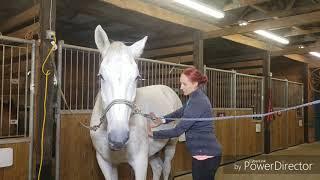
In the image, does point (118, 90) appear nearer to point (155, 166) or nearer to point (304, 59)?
point (155, 166)

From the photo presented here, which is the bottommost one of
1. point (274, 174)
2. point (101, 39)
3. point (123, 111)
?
point (274, 174)

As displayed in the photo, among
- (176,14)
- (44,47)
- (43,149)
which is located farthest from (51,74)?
(176,14)

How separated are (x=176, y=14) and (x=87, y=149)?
1.89 metres

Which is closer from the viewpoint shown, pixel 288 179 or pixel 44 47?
pixel 44 47

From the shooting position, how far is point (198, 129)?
1908mm

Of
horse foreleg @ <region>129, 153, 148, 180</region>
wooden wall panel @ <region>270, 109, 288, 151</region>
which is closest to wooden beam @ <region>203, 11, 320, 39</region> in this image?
horse foreleg @ <region>129, 153, 148, 180</region>

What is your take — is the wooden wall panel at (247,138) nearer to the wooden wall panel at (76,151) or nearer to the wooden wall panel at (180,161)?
the wooden wall panel at (180,161)

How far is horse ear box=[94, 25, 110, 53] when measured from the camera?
1.88 metres

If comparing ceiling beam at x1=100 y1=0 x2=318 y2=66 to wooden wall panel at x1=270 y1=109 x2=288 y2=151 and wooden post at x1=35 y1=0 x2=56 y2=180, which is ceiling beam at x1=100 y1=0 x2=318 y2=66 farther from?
wooden wall panel at x1=270 y1=109 x2=288 y2=151

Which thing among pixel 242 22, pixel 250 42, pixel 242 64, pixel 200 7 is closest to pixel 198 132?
pixel 200 7

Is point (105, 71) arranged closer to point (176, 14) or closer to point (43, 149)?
point (43, 149)

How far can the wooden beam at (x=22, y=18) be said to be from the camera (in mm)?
2793

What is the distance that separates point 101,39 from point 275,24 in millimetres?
2546

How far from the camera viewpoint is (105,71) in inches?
64.6
